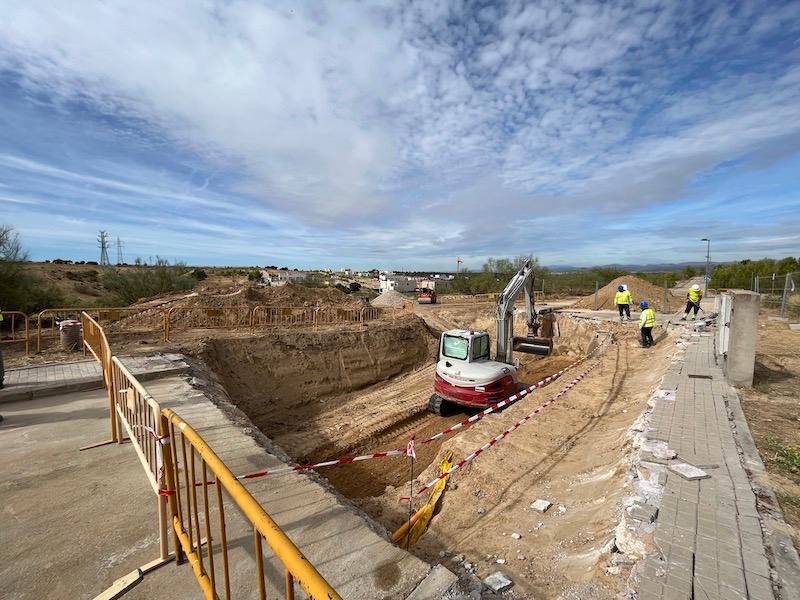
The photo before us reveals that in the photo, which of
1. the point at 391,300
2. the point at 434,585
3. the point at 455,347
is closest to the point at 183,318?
the point at 455,347

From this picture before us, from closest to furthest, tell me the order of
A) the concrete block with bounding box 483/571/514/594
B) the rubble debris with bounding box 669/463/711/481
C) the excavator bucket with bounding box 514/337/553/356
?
1. the concrete block with bounding box 483/571/514/594
2. the rubble debris with bounding box 669/463/711/481
3. the excavator bucket with bounding box 514/337/553/356

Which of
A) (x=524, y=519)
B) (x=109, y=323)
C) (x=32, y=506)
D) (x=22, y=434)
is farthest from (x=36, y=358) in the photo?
(x=524, y=519)

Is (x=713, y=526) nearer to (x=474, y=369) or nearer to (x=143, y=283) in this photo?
(x=474, y=369)

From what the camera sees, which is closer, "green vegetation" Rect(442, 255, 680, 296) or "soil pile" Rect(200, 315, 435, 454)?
"soil pile" Rect(200, 315, 435, 454)

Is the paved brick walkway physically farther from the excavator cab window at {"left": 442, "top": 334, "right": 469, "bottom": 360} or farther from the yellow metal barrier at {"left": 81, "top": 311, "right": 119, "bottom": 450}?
the excavator cab window at {"left": 442, "top": 334, "right": 469, "bottom": 360}

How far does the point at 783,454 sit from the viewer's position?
439cm

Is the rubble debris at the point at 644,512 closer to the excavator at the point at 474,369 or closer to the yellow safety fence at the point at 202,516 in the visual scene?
the yellow safety fence at the point at 202,516

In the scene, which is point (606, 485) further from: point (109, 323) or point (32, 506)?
point (109, 323)

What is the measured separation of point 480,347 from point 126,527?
27.7 feet

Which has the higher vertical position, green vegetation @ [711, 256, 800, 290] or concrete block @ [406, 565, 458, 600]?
green vegetation @ [711, 256, 800, 290]

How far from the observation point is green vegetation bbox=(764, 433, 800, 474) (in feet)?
13.5

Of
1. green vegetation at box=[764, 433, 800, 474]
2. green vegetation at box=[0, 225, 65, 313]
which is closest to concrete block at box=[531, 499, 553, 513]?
green vegetation at box=[764, 433, 800, 474]

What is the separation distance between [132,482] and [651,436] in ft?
22.1

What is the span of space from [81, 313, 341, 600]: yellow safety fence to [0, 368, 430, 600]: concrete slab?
0.48 ft
